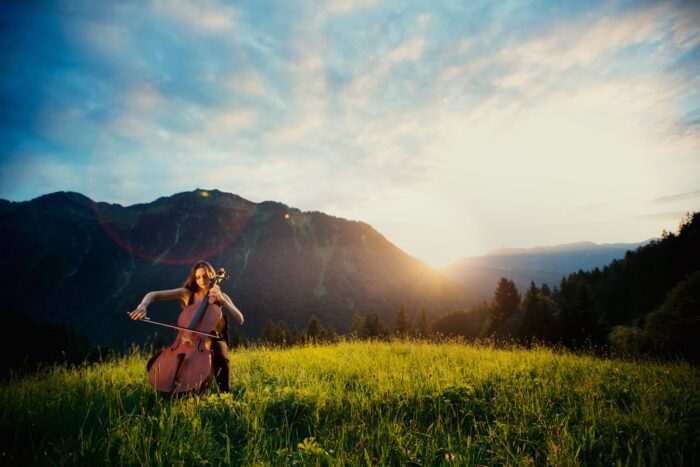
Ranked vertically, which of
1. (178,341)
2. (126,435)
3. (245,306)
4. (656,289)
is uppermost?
(178,341)

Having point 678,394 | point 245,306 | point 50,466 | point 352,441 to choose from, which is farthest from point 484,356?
point 245,306

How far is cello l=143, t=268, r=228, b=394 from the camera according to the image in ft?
14.5

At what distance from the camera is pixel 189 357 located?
4617mm

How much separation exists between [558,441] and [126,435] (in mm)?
4684

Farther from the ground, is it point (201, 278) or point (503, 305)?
point (201, 278)

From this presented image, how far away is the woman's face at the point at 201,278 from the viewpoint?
18.6 ft

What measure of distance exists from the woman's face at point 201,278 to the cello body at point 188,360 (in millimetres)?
754

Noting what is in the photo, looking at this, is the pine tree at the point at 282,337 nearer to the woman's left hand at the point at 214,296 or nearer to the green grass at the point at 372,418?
the woman's left hand at the point at 214,296

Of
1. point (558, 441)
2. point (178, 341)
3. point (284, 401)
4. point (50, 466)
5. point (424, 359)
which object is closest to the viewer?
point (50, 466)

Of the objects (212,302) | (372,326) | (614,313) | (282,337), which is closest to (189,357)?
(212,302)

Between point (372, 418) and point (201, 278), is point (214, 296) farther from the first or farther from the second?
point (372, 418)

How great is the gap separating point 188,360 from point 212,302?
938 millimetres

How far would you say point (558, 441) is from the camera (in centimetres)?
336

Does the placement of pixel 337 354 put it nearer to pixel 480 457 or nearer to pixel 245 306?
pixel 480 457
